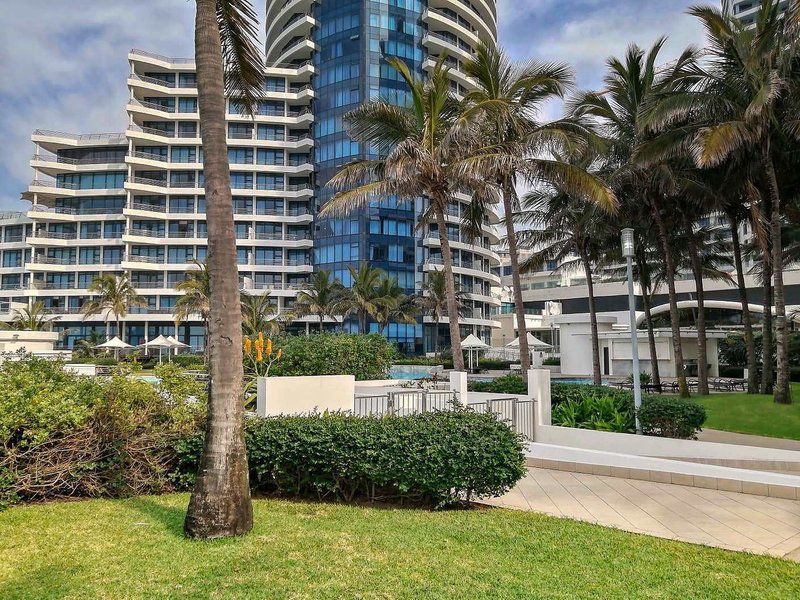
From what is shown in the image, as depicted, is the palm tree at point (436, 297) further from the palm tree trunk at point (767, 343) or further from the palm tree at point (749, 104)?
the palm tree at point (749, 104)

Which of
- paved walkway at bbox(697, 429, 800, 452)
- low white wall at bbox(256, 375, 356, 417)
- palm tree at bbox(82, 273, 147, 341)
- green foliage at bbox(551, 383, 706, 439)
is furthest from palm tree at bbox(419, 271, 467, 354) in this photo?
low white wall at bbox(256, 375, 356, 417)

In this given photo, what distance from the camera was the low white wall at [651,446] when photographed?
10.5 meters

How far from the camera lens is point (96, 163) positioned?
64.7 meters

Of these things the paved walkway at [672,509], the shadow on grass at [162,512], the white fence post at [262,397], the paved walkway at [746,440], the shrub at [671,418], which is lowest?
the paved walkway at [672,509]

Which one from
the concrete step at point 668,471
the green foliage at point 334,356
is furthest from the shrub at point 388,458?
the green foliage at point 334,356

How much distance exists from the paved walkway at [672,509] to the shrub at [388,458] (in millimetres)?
1119

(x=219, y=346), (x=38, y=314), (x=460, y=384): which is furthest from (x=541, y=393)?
(x=38, y=314)

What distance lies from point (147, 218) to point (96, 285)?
10.5 m

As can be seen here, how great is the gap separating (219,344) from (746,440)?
1274 cm

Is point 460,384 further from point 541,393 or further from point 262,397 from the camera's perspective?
point 262,397

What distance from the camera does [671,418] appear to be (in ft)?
39.4

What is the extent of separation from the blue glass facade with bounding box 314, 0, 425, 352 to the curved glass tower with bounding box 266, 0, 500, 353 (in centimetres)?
10

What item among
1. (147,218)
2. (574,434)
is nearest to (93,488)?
(574,434)

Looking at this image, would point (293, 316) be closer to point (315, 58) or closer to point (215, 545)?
point (315, 58)
